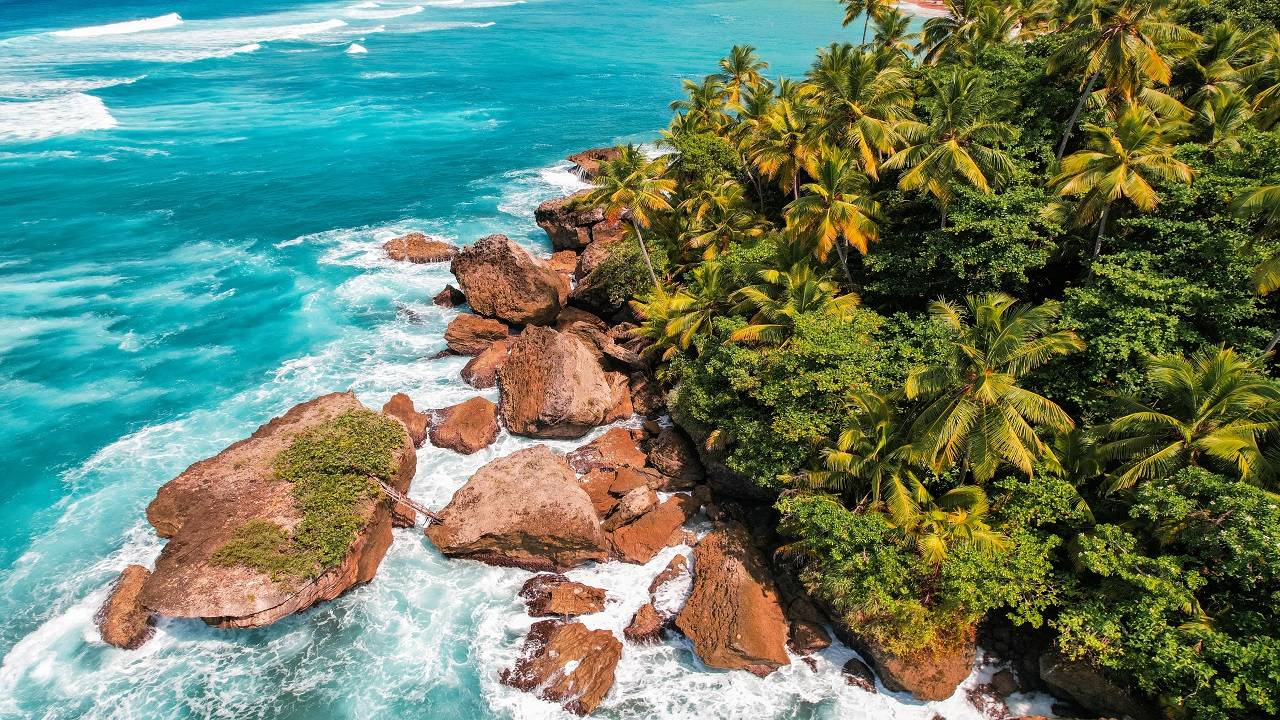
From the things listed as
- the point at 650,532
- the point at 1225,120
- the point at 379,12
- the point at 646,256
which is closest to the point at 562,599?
the point at 650,532

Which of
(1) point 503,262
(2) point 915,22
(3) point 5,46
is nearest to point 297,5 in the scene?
(3) point 5,46

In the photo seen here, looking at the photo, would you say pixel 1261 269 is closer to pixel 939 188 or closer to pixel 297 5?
pixel 939 188

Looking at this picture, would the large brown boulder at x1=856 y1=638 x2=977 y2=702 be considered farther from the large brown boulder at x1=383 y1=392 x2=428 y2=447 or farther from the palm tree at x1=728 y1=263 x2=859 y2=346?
the large brown boulder at x1=383 y1=392 x2=428 y2=447

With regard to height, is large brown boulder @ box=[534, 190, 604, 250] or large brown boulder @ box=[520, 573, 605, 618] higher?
large brown boulder @ box=[534, 190, 604, 250]

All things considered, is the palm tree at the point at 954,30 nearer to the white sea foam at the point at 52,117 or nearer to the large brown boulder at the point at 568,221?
the large brown boulder at the point at 568,221

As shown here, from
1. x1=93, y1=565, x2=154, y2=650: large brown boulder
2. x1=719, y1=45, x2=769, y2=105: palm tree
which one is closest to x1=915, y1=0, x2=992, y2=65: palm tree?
x1=719, y1=45, x2=769, y2=105: palm tree

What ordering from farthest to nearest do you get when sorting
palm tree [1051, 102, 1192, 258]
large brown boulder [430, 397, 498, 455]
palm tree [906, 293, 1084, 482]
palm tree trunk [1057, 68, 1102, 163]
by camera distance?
large brown boulder [430, 397, 498, 455], palm tree trunk [1057, 68, 1102, 163], palm tree [1051, 102, 1192, 258], palm tree [906, 293, 1084, 482]

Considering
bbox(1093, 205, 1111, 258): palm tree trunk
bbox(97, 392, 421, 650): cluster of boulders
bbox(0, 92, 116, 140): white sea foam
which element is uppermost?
bbox(1093, 205, 1111, 258): palm tree trunk
